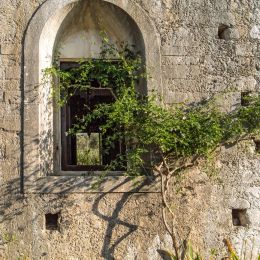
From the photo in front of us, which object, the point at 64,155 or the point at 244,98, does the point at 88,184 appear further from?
the point at 244,98

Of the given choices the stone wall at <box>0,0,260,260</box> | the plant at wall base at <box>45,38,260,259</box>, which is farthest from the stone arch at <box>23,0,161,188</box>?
the plant at wall base at <box>45,38,260,259</box>

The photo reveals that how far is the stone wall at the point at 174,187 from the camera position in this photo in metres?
5.48

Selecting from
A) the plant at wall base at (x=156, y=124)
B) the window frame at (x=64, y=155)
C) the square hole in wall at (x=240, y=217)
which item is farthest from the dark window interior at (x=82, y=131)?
the square hole in wall at (x=240, y=217)

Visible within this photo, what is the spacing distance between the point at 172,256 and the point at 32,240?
1539mm

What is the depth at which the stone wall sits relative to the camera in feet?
18.0

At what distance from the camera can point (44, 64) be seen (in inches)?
239

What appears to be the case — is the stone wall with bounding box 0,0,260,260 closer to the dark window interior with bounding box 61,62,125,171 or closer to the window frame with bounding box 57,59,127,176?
the window frame with bounding box 57,59,127,176

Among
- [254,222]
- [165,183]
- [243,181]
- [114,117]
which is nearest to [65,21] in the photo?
[114,117]

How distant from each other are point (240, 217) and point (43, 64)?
2.98 metres

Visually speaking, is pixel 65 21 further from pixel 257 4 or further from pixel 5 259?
pixel 5 259

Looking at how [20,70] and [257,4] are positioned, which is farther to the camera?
[257,4]

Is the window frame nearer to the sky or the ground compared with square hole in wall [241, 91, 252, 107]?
nearer to the ground

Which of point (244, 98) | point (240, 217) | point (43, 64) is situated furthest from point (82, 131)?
point (240, 217)

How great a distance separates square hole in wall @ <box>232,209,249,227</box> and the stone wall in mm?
50
